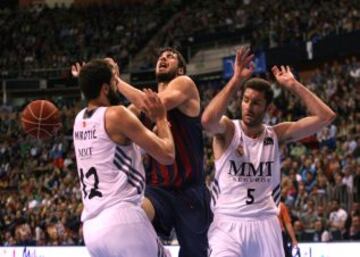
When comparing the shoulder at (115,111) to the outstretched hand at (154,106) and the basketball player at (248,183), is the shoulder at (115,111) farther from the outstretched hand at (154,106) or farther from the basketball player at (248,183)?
the basketball player at (248,183)

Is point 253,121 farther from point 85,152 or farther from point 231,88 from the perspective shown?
point 85,152

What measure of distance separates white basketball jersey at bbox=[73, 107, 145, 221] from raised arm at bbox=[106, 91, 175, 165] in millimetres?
79

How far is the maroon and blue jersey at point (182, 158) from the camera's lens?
606cm

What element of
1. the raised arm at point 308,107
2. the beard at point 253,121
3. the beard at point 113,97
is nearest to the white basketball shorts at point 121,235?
the beard at point 113,97

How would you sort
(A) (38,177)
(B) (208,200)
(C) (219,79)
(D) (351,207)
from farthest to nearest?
(C) (219,79) → (A) (38,177) → (D) (351,207) → (B) (208,200)

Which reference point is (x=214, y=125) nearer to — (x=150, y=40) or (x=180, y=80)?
(x=180, y=80)

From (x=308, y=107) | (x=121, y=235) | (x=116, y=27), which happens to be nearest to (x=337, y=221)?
(x=308, y=107)

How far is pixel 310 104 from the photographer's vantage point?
6.30m

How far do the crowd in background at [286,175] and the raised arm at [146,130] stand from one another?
932cm

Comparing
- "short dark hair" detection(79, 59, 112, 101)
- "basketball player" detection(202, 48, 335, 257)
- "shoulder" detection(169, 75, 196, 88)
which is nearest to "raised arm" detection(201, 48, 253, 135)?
"basketball player" detection(202, 48, 335, 257)

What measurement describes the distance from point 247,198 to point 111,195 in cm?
156

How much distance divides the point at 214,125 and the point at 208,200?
760 mm

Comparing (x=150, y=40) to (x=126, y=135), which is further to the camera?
(x=150, y=40)

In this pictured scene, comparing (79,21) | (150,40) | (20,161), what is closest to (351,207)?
(20,161)
